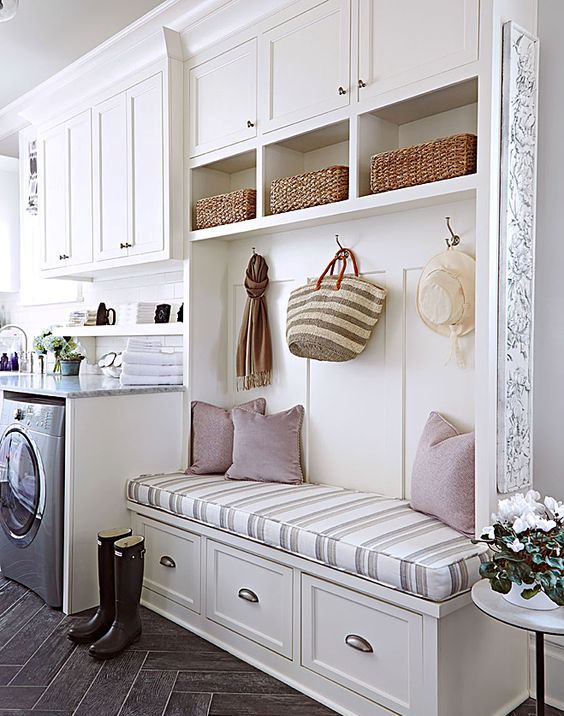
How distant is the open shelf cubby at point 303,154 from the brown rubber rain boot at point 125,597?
5.06ft

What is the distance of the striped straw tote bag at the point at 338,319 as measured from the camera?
273 cm

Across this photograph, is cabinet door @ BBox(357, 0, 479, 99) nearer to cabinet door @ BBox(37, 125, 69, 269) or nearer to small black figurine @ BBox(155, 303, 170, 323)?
small black figurine @ BBox(155, 303, 170, 323)

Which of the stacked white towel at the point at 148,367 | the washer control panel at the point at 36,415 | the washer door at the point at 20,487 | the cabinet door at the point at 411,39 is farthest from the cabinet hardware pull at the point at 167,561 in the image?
the cabinet door at the point at 411,39

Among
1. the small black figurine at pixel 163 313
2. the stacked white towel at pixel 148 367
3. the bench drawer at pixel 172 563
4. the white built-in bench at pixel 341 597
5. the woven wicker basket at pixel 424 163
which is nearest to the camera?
the white built-in bench at pixel 341 597

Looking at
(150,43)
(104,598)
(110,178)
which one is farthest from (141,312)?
(104,598)

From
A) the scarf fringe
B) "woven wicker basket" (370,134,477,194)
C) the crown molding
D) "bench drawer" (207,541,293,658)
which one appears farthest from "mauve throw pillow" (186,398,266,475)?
the crown molding

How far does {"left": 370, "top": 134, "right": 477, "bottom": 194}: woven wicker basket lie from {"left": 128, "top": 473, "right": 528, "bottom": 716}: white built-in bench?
1202mm

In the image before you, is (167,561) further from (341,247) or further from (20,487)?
(341,247)

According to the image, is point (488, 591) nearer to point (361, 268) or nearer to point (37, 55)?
point (361, 268)

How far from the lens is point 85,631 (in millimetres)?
2699

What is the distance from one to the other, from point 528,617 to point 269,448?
60.7 inches

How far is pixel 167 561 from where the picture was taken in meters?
2.96

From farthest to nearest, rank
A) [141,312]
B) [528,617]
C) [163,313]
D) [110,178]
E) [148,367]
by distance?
1. [141,312]
2. [163,313]
3. [110,178]
4. [148,367]
5. [528,617]

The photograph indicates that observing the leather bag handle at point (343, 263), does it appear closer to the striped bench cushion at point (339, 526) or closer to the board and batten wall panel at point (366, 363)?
the board and batten wall panel at point (366, 363)
